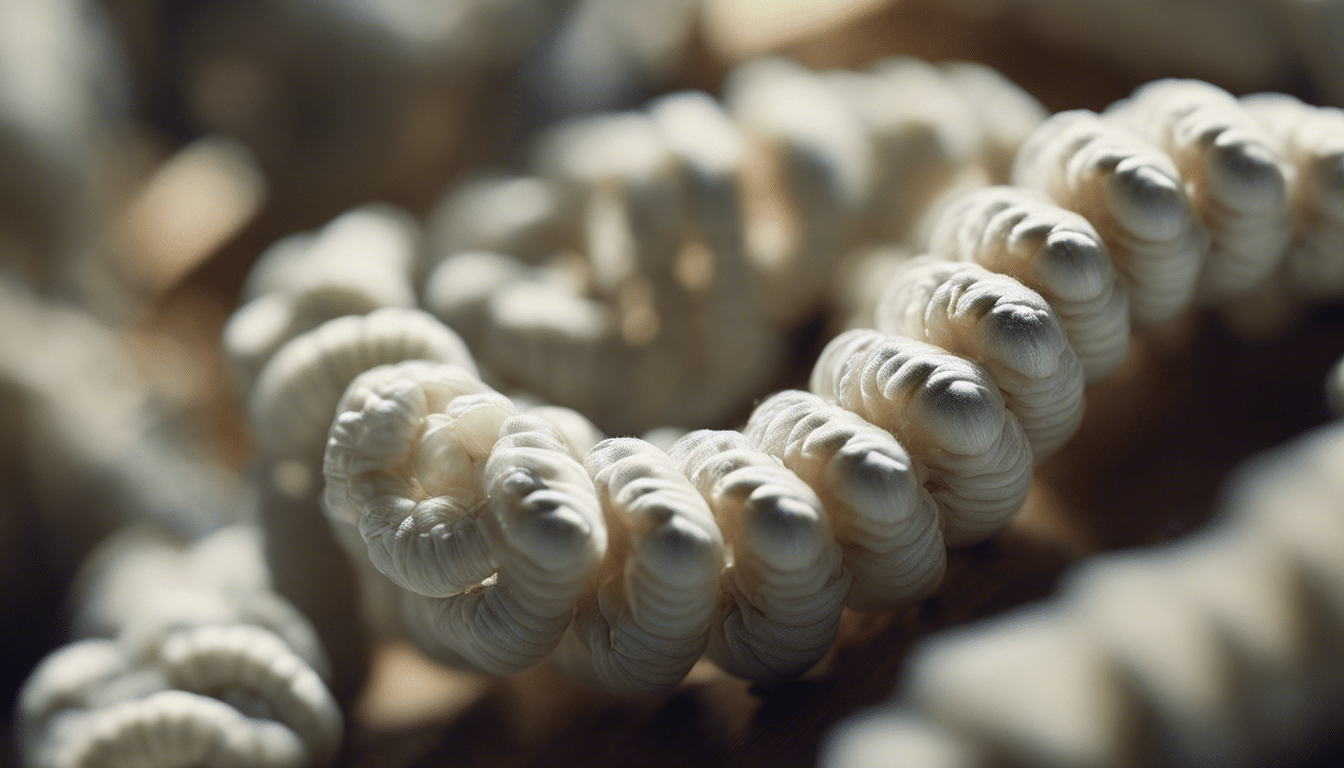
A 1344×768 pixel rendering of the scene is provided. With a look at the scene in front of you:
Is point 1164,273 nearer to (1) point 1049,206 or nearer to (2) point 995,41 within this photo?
(1) point 1049,206

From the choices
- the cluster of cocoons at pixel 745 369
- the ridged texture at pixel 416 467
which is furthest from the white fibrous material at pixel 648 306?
the ridged texture at pixel 416 467

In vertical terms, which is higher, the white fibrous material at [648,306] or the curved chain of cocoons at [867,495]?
the white fibrous material at [648,306]

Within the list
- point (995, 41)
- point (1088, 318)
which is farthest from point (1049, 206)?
point (995, 41)

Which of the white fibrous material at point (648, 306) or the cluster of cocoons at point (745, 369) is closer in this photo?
the cluster of cocoons at point (745, 369)

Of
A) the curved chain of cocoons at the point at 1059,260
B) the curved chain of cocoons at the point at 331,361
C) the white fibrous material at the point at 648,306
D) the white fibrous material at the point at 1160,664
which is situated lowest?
the white fibrous material at the point at 1160,664

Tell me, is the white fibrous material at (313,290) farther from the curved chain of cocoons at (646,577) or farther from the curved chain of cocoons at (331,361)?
the curved chain of cocoons at (646,577)

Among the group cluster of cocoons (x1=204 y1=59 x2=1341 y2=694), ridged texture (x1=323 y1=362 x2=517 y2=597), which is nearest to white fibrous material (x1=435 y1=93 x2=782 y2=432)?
cluster of cocoons (x1=204 y1=59 x2=1341 y2=694)

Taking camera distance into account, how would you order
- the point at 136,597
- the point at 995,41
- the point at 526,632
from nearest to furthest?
the point at 526,632, the point at 136,597, the point at 995,41

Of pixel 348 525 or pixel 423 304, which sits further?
pixel 423 304
